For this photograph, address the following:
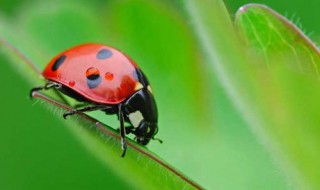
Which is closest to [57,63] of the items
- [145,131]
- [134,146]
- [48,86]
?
[48,86]

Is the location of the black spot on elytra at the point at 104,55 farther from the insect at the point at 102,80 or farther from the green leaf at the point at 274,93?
the green leaf at the point at 274,93

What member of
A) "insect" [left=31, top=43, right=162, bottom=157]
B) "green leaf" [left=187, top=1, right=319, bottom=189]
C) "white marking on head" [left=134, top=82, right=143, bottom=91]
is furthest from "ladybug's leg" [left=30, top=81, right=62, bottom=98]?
"green leaf" [left=187, top=1, right=319, bottom=189]

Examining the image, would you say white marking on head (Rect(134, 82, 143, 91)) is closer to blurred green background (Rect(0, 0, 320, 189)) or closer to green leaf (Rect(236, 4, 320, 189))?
blurred green background (Rect(0, 0, 320, 189))

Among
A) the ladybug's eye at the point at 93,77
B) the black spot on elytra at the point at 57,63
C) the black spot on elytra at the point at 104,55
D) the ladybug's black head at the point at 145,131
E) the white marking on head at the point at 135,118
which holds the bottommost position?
the ladybug's black head at the point at 145,131

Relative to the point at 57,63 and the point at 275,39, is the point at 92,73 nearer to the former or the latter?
the point at 57,63

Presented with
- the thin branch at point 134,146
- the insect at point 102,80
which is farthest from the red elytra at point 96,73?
the thin branch at point 134,146

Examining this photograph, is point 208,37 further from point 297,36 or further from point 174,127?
point 174,127

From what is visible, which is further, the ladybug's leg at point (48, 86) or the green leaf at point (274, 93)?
the ladybug's leg at point (48, 86)

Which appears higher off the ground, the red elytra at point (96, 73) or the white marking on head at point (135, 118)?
the red elytra at point (96, 73)
